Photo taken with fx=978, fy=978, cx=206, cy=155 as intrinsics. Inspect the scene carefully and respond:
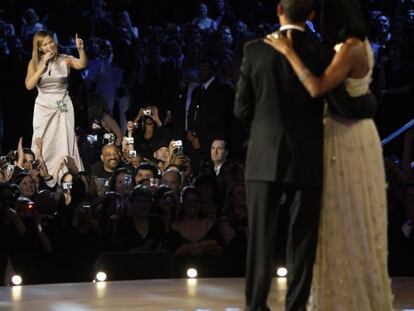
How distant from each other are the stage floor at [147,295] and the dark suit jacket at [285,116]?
128 cm

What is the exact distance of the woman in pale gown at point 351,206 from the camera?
4199mm

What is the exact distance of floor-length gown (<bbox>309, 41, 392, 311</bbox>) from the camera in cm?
426

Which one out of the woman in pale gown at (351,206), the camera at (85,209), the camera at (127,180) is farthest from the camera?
the camera at (127,180)

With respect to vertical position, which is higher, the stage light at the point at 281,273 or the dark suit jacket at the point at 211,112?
the dark suit jacket at the point at 211,112

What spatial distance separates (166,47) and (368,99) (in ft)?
23.7

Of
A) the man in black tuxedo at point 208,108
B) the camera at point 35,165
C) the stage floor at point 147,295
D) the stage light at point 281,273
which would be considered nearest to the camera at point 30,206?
the stage floor at point 147,295

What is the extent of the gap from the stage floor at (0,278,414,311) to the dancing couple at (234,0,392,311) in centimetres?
90

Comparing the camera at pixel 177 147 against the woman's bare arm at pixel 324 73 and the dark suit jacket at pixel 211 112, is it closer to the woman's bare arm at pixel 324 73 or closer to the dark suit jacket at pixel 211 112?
the dark suit jacket at pixel 211 112

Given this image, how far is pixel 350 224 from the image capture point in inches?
168

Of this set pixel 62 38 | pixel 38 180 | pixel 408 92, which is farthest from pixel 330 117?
pixel 62 38

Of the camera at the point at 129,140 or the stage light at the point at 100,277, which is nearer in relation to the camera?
the stage light at the point at 100,277

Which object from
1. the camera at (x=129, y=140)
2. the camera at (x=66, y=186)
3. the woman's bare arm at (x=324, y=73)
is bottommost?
the camera at (x=66, y=186)

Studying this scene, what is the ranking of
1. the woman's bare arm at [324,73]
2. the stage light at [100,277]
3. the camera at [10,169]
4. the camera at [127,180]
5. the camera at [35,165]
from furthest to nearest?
the camera at [35,165]
the camera at [10,169]
the camera at [127,180]
the stage light at [100,277]
the woman's bare arm at [324,73]

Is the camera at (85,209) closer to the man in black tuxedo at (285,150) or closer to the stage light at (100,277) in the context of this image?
the stage light at (100,277)
